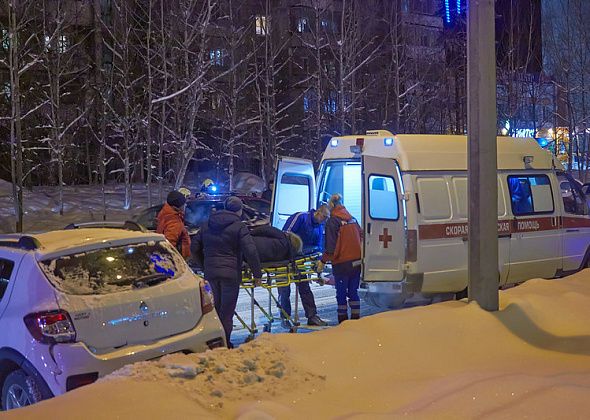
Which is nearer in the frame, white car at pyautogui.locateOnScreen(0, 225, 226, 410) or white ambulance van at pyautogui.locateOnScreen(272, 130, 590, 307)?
white car at pyautogui.locateOnScreen(0, 225, 226, 410)

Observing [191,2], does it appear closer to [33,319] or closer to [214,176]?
[214,176]

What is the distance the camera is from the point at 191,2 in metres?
25.0

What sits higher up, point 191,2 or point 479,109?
point 191,2

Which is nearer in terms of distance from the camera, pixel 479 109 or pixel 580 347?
pixel 580 347

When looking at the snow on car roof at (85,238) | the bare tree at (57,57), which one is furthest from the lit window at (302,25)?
the snow on car roof at (85,238)

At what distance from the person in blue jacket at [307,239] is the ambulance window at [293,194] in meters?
1.14

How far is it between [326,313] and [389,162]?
2.64 meters

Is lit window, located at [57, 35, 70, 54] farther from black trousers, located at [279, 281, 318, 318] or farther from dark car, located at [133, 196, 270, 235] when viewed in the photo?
black trousers, located at [279, 281, 318, 318]

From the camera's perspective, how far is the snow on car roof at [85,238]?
5410 mm

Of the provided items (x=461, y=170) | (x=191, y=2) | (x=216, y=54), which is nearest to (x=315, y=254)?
(x=461, y=170)

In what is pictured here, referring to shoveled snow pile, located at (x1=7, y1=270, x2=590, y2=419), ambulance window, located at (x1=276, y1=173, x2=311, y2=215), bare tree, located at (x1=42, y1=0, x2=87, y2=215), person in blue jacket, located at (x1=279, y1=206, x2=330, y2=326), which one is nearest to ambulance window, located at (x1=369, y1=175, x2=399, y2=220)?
person in blue jacket, located at (x1=279, y1=206, x2=330, y2=326)

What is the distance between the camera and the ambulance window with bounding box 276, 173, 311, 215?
10805 millimetres

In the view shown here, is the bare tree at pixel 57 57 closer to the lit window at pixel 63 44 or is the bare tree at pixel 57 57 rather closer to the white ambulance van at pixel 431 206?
the lit window at pixel 63 44

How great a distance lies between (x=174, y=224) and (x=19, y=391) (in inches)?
168
